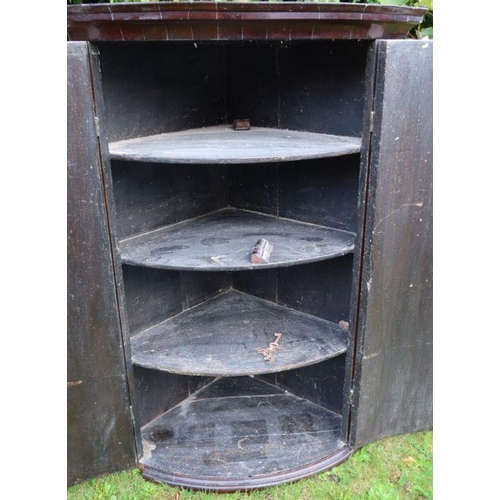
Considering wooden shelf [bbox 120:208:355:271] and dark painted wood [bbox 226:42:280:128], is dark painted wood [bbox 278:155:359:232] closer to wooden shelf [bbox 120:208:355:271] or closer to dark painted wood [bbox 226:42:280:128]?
wooden shelf [bbox 120:208:355:271]

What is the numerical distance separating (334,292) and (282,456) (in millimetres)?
729

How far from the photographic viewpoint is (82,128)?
173cm

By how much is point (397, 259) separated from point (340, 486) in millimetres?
952

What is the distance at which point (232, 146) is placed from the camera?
200cm

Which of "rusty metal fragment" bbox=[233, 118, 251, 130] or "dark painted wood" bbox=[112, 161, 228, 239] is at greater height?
"rusty metal fragment" bbox=[233, 118, 251, 130]

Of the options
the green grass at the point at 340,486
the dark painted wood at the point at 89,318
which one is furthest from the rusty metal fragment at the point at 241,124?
the green grass at the point at 340,486

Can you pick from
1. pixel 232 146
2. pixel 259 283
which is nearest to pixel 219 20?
pixel 232 146

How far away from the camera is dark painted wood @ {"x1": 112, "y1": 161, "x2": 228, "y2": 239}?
217cm

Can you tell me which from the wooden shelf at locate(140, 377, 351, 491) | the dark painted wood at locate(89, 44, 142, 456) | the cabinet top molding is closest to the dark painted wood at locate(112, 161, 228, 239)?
the dark painted wood at locate(89, 44, 142, 456)

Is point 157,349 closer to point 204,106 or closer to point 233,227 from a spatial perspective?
point 233,227

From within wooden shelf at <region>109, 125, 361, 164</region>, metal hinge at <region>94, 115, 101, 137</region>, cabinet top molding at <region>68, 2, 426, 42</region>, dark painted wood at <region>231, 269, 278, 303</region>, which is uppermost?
cabinet top molding at <region>68, 2, 426, 42</region>

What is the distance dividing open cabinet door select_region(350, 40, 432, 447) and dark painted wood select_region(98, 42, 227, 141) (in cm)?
85

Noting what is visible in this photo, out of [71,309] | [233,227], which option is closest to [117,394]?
[71,309]

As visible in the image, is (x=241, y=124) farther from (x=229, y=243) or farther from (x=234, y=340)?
(x=234, y=340)
